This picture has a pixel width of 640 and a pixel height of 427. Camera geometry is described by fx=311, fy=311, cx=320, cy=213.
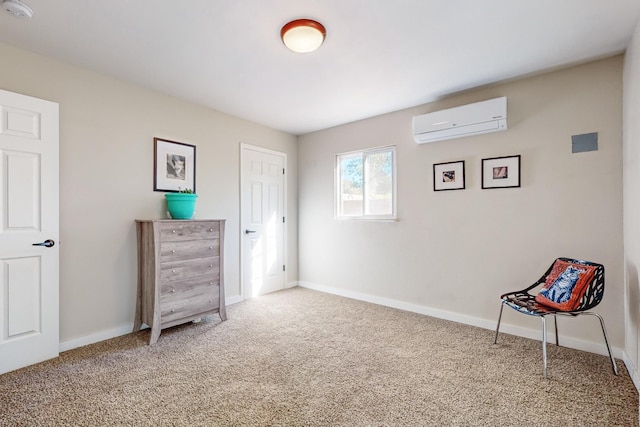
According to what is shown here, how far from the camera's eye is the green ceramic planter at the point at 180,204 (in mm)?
3123

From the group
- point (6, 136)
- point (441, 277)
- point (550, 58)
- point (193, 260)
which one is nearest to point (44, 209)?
point (6, 136)

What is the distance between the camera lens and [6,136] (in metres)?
2.24

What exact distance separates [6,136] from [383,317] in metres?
3.62

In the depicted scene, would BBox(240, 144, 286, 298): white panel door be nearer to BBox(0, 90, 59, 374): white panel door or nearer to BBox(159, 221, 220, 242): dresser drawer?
BBox(159, 221, 220, 242): dresser drawer

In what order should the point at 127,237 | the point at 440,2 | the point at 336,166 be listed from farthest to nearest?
the point at 336,166 < the point at 127,237 < the point at 440,2

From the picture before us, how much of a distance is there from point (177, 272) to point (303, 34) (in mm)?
2322

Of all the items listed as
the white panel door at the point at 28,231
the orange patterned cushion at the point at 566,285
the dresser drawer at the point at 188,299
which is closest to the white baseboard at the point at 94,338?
the white panel door at the point at 28,231

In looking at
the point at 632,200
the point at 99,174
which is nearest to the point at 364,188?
the point at 632,200

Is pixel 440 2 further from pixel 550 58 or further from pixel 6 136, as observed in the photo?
pixel 6 136

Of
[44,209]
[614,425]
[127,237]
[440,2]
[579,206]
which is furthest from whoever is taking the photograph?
[127,237]

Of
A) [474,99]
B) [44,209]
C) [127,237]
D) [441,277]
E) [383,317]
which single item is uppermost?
[474,99]

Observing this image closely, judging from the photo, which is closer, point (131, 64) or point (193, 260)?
point (131, 64)

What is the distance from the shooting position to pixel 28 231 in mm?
2348

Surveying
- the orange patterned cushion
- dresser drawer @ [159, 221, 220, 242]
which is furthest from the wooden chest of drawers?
the orange patterned cushion
